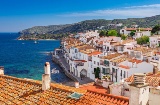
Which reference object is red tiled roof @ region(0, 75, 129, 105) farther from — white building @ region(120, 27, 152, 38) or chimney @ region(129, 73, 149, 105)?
white building @ region(120, 27, 152, 38)

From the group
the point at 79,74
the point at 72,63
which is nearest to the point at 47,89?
the point at 79,74

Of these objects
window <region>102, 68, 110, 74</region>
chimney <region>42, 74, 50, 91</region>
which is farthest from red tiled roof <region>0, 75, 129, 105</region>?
window <region>102, 68, 110, 74</region>

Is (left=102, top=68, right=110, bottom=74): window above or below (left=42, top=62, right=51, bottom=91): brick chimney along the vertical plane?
below

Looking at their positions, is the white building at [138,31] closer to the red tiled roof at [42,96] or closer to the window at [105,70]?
the window at [105,70]

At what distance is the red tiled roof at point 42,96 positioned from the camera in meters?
10.1

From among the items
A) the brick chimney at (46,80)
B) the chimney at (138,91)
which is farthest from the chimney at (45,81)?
the chimney at (138,91)

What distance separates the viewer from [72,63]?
6344 centimetres

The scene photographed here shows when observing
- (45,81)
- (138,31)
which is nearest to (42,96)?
(45,81)

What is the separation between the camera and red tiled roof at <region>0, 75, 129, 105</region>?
33.0 ft

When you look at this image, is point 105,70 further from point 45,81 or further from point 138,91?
point 138,91

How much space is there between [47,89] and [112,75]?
35636 millimetres

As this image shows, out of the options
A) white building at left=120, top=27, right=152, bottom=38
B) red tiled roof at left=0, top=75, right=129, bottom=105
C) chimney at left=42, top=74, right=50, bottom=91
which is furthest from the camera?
white building at left=120, top=27, right=152, bottom=38

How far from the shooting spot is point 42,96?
1127 centimetres

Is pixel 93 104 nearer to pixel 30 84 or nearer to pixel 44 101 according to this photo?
pixel 44 101
